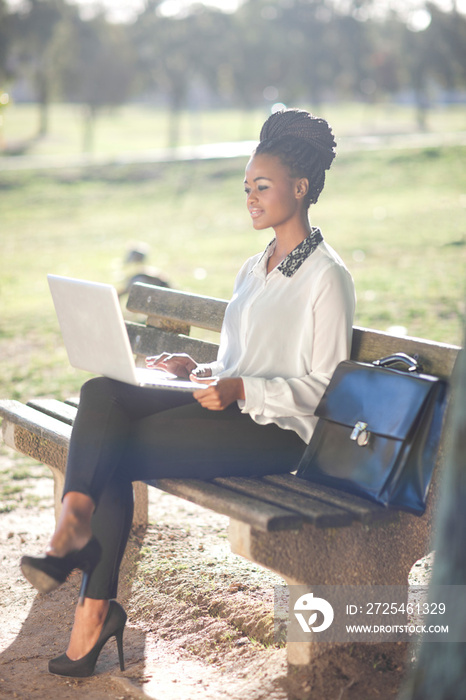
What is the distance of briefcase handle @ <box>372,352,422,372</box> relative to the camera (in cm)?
295

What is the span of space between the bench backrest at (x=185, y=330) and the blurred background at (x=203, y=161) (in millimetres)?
2920

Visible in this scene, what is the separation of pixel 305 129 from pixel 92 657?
2079 mm

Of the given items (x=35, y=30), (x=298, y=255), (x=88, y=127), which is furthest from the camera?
(x=88, y=127)

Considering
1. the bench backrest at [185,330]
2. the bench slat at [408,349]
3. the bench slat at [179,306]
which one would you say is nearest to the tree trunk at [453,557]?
the bench slat at [408,349]

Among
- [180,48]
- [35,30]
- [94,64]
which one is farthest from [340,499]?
[180,48]

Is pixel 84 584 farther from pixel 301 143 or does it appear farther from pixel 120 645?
pixel 301 143

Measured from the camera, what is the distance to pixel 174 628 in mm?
3529

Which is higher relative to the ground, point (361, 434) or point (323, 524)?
point (361, 434)

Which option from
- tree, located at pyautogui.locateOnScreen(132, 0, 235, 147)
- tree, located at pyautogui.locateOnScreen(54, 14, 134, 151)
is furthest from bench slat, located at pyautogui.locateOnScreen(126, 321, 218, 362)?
tree, located at pyautogui.locateOnScreen(132, 0, 235, 147)

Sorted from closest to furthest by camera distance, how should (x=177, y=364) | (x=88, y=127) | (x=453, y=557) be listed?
(x=453, y=557) → (x=177, y=364) → (x=88, y=127)

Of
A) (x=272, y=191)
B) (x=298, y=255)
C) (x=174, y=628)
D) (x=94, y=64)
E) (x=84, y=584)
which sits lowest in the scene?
(x=174, y=628)

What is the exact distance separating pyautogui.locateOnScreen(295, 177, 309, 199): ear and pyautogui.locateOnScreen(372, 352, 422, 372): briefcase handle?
2.53ft

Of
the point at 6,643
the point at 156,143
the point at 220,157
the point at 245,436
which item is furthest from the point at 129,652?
the point at 156,143

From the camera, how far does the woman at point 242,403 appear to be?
2.94 m
